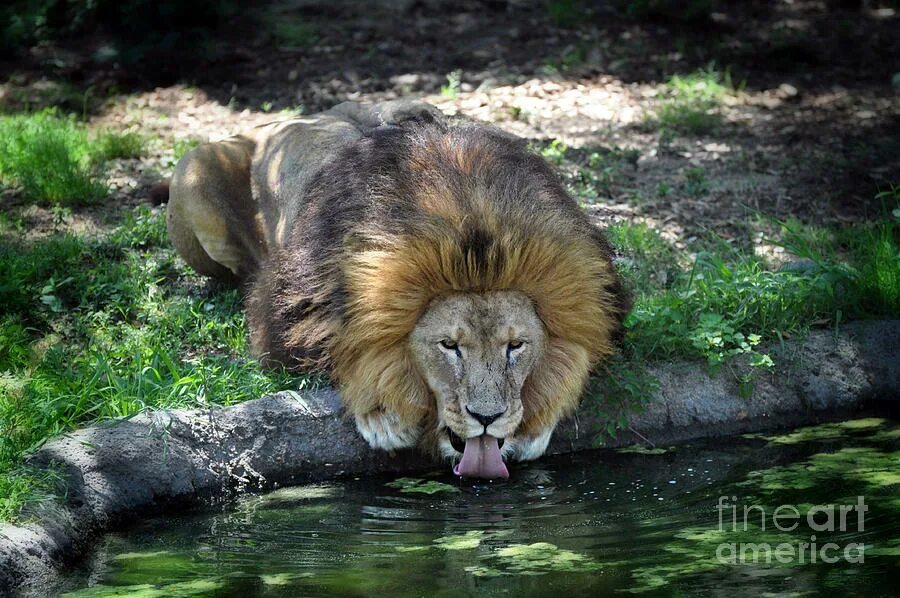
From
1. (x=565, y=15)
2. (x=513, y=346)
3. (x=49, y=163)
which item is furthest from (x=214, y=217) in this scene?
(x=565, y=15)

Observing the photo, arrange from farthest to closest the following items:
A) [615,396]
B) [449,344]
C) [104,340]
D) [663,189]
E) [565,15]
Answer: [565,15] → [663,189] → [104,340] → [615,396] → [449,344]

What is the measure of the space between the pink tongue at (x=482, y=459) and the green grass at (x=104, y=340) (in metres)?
0.83

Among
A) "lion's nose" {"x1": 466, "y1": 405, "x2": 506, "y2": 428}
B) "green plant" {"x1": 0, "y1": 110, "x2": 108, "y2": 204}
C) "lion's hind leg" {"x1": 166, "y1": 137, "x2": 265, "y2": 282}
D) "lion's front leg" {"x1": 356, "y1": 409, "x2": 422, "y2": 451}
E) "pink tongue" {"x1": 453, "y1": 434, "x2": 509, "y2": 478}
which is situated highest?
"green plant" {"x1": 0, "y1": 110, "x2": 108, "y2": 204}

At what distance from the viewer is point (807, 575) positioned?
3.86m

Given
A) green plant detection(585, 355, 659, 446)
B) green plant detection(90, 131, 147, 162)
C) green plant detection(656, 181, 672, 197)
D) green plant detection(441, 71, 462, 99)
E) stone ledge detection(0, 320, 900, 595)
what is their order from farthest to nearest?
green plant detection(441, 71, 462, 99) → green plant detection(90, 131, 147, 162) → green plant detection(656, 181, 672, 197) → green plant detection(585, 355, 659, 446) → stone ledge detection(0, 320, 900, 595)

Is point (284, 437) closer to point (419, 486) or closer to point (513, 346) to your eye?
point (419, 486)

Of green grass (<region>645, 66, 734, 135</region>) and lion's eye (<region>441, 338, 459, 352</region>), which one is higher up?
green grass (<region>645, 66, 734, 135</region>)

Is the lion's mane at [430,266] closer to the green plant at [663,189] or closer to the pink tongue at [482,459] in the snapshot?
the pink tongue at [482,459]

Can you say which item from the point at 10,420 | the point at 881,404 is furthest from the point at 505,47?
the point at 10,420

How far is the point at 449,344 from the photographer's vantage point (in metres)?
4.76

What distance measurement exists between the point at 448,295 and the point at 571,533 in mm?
1029

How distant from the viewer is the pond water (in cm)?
392

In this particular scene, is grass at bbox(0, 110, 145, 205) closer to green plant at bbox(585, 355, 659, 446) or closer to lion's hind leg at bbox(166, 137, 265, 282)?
lion's hind leg at bbox(166, 137, 265, 282)

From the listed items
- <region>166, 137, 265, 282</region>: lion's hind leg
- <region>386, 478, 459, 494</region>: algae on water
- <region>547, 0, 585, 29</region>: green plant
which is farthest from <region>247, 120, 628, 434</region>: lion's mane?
<region>547, 0, 585, 29</region>: green plant
